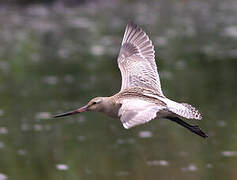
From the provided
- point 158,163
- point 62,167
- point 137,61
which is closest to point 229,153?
point 158,163

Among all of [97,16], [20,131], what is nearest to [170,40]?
[97,16]

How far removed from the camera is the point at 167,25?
62.7 feet

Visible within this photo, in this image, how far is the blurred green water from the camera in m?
7.93

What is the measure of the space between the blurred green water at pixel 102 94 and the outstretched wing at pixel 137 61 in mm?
1605

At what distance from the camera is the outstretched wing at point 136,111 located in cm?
438

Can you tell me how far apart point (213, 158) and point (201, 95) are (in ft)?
10.2

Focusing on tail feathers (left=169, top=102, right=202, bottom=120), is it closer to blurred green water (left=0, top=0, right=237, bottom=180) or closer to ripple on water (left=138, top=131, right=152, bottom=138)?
blurred green water (left=0, top=0, right=237, bottom=180)

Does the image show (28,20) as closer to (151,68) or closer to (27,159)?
(27,159)

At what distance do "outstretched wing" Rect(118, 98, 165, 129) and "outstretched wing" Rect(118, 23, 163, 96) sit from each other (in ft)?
3.08

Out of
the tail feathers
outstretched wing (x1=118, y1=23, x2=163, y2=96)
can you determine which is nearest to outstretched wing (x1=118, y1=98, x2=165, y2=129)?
the tail feathers

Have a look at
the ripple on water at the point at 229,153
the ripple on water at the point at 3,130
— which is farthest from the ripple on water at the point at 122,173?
the ripple on water at the point at 3,130

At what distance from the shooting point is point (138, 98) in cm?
522

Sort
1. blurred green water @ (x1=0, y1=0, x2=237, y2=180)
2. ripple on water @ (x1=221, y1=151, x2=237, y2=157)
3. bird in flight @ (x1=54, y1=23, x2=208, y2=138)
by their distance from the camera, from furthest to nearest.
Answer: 1. ripple on water @ (x1=221, y1=151, x2=237, y2=157)
2. blurred green water @ (x1=0, y1=0, x2=237, y2=180)
3. bird in flight @ (x1=54, y1=23, x2=208, y2=138)

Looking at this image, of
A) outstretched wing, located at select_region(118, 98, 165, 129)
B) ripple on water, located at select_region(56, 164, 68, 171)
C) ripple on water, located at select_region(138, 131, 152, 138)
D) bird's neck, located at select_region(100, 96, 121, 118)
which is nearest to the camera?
outstretched wing, located at select_region(118, 98, 165, 129)
